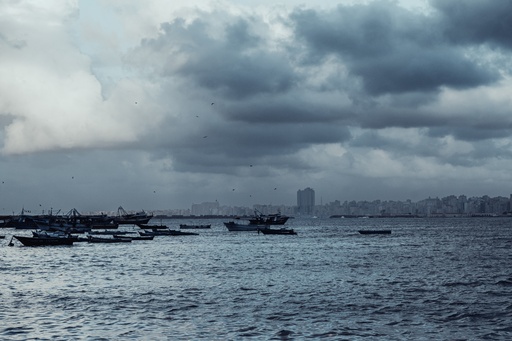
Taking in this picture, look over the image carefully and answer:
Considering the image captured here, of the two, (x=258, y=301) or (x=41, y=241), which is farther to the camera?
(x=41, y=241)

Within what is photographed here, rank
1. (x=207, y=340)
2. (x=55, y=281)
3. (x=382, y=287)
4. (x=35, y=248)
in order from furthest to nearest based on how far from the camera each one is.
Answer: (x=35, y=248), (x=55, y=281), (x=382, y=287), (x=207, y=340)

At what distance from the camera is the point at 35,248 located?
11462cm

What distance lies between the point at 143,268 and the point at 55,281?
1657 centimetres

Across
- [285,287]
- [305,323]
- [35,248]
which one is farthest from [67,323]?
[35,248]

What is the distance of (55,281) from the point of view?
59.8m

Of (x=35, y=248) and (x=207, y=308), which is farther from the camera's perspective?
(x=35, y=248)

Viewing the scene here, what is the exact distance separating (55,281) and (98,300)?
15.3 meters

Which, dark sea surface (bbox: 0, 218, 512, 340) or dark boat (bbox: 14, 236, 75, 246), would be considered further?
dark boat (bbox: 14, 236, 75, 246)

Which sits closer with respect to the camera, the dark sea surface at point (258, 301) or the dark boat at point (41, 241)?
the dark sea surface at point (258, 301)

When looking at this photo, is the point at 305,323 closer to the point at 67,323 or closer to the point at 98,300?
the point at 67,323

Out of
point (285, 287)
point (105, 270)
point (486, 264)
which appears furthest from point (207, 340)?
point (486, 264)

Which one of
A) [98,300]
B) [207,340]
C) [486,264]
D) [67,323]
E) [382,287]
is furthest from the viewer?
[486,264]

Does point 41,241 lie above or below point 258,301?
above

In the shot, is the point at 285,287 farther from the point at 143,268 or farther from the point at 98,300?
the point at 143,268
